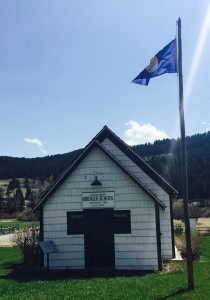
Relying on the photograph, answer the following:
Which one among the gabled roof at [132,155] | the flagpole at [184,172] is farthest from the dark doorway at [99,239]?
the flagpole at [184,172]

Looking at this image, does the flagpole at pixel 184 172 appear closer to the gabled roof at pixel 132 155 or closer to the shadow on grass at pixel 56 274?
the shadow on grass at pixel 56 274

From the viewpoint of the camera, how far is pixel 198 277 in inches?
574

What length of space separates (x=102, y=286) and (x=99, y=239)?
4.88 meters

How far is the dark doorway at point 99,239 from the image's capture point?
18409mm

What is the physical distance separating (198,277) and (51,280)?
225 inches

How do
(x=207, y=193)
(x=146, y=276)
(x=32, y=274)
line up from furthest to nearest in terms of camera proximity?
(x=207, y=193)
(x=32, y=274)
(x=146, y=276)

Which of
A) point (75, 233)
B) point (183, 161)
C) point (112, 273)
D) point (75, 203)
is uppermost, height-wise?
point (183, 161)

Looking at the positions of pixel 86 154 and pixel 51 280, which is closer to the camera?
pixel 51 280

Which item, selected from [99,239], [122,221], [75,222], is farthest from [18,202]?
[122,221]

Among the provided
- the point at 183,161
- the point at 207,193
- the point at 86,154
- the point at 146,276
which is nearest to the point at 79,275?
the point at 146,276

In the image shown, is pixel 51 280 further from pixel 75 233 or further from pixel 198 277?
pixel 198 277

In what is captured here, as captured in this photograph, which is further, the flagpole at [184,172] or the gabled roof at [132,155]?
the gabled roof at [132,155]

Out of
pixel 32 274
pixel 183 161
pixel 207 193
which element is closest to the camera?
pixel 183 161

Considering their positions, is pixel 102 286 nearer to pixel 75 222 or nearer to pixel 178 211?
pixel 75 222
